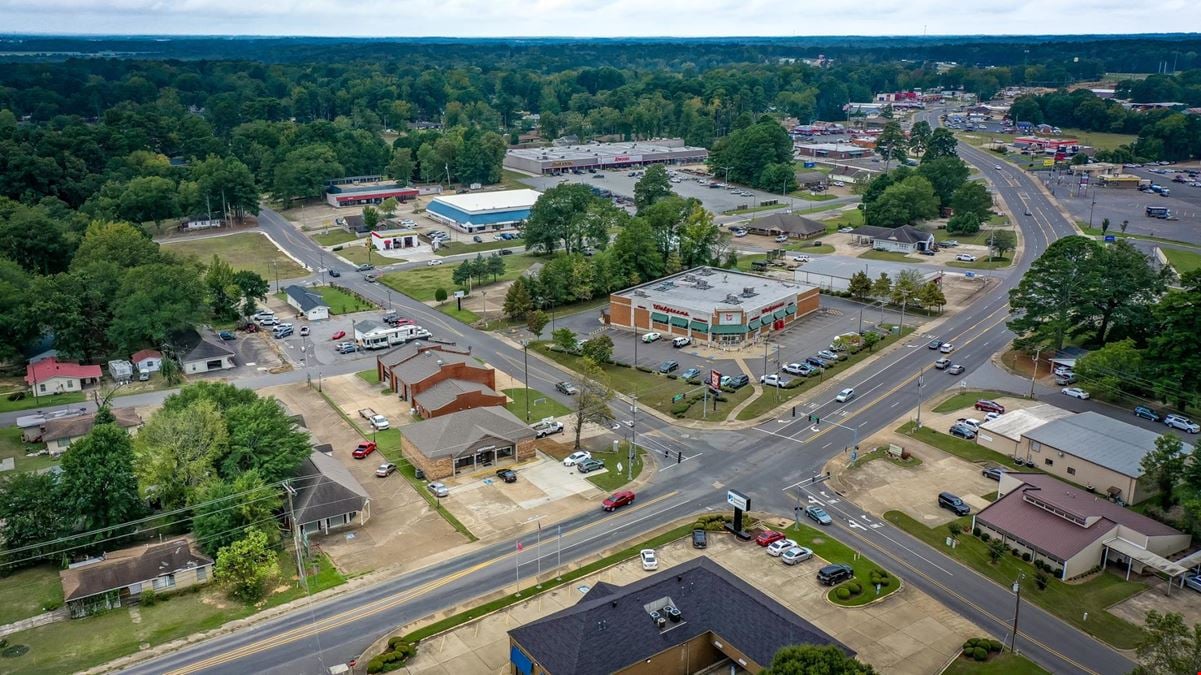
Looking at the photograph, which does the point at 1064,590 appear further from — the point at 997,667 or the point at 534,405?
the point at 534,405

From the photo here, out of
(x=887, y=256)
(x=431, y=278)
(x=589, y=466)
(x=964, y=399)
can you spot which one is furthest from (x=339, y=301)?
(x=887, y=256)

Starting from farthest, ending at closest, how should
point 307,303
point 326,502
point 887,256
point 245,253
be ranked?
point 245,253, point 887,256, point 307,303, point 326,502

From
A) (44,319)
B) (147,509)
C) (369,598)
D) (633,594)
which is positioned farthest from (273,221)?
(633,594)

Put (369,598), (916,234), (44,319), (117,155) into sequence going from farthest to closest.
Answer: (117,155) < (916,234) < (44,319) < (369,598)

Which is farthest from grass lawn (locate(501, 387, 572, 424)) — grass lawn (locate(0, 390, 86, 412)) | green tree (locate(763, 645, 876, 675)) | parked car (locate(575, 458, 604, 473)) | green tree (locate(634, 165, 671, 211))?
green tree (locate(634, 165, 671, 211))

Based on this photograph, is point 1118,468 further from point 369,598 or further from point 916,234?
point 916,234

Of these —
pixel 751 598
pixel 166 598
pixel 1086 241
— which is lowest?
pixel 166 598
